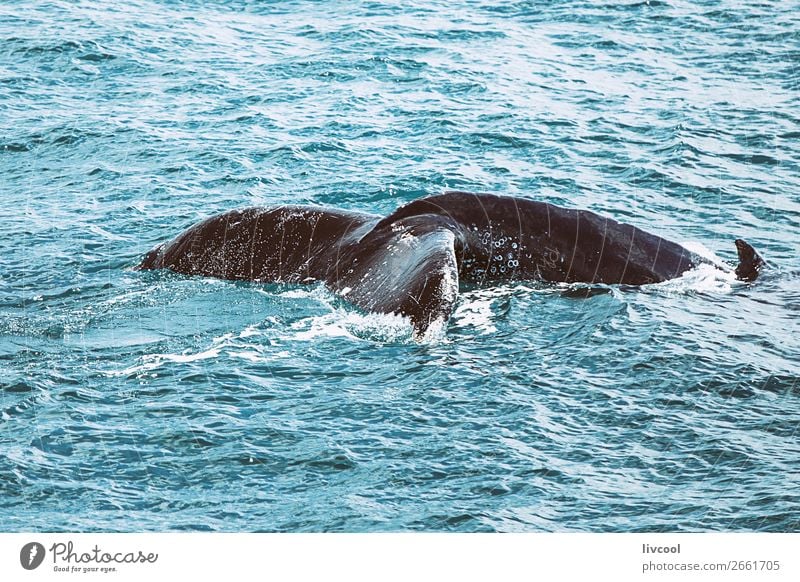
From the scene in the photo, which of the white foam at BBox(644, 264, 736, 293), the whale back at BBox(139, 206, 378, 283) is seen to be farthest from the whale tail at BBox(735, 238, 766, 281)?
the whale back at BBox(139, 206, 378, 283)

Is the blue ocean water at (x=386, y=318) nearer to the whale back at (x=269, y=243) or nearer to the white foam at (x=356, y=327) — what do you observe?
the white foam at (x=356, y=327)

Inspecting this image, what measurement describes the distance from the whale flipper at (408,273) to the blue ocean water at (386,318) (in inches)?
11.1

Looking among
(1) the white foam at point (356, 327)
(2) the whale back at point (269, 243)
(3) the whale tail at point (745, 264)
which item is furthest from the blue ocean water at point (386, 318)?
(3) the whale tail at point (745, 264)

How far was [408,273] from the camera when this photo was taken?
430 inches

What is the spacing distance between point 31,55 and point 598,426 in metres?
17.2

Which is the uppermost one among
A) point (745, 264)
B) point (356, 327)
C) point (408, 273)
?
point (408, 273)

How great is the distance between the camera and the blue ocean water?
9023 mm

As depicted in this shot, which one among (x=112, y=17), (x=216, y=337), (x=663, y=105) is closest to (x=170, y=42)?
(x=112, y=17)

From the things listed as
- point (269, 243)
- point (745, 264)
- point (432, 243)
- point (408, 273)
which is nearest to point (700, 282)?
point (745, 264)

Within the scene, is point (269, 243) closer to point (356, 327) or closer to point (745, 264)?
point (356, 327)

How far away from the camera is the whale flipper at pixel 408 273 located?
34.6 ft

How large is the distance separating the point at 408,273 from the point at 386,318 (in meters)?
0.44

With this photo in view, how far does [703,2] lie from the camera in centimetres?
2734

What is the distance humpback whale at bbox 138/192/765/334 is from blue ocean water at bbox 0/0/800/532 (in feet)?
0.89
